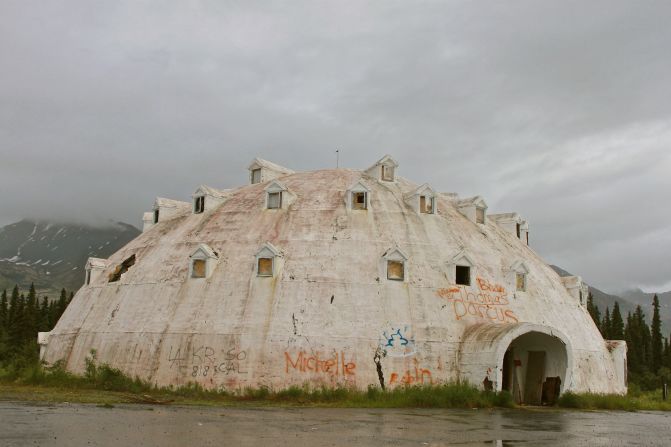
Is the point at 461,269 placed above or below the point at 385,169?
below

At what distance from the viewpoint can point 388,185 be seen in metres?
37.7

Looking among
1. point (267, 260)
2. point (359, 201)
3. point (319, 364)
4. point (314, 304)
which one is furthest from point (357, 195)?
point (319, 364)

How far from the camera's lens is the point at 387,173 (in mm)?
38312

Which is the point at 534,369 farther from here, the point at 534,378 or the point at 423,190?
the point at 423,190

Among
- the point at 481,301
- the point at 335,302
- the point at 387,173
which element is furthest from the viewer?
the point at 387,173

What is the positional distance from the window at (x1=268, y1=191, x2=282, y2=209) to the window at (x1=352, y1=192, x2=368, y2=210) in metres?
3.83

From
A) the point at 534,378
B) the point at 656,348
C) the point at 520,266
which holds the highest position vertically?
the point at 520,266

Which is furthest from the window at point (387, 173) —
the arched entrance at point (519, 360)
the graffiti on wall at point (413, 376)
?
the graffiti on wall at point (413, 376)

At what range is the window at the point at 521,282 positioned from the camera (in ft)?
112

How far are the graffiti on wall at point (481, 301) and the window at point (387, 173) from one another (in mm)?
8383

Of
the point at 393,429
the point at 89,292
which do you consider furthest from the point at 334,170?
the point at 393,429

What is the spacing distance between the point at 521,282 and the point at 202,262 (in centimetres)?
1602

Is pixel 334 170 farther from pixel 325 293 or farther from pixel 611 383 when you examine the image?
pixel 611 383

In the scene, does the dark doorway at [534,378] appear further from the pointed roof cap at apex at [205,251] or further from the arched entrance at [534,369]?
the pointed roof cap at apex at [205,251]
